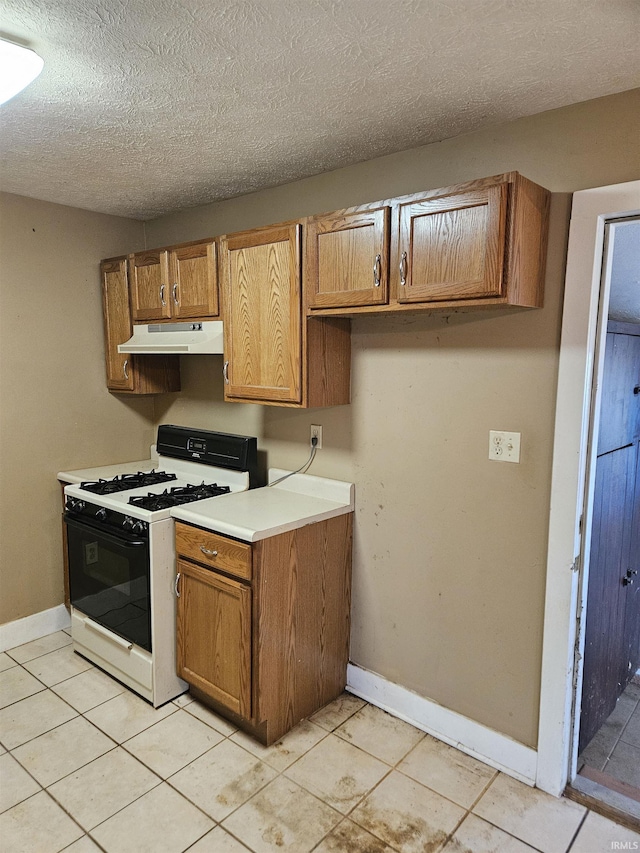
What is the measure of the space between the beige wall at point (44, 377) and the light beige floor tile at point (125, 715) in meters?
0.90

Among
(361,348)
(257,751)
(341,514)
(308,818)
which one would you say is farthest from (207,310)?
(308,818)

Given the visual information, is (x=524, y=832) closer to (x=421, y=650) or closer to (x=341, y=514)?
(x=421, y=650)

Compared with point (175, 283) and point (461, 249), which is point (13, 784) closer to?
point (175, 283)

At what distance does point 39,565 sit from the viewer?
121 inches

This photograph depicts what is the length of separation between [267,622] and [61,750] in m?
0.97

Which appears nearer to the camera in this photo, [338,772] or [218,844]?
[218,844]

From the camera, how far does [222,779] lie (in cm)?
203

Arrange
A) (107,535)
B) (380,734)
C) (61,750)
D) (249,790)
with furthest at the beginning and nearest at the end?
(107,535)
(380,734)
(61,750)
(249,790)

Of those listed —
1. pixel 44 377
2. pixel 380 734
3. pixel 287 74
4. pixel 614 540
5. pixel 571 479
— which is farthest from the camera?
pixel 44 377

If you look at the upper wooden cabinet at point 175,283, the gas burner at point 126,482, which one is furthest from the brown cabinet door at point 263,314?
the gas burner at point 126,482

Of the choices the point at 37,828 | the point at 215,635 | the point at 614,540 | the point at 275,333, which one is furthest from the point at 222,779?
the point at 614,540

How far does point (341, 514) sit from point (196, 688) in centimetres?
100

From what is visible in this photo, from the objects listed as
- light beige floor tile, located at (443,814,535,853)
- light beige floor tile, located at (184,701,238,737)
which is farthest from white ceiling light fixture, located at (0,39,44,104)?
light beige floor tile, located at (443,814,535,853)

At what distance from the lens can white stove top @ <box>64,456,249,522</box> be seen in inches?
96.0
